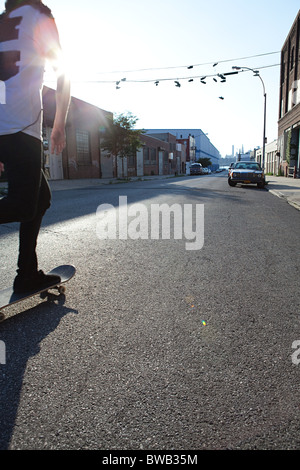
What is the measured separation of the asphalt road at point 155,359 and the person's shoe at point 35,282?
147 mm

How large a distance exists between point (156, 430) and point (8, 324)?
1263 mm

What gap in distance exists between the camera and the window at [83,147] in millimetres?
26359

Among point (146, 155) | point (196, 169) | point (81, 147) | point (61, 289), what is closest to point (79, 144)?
point (81, 147)

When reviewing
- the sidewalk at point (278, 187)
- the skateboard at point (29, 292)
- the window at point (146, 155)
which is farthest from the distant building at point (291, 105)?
the skateboard at point (29, 292)

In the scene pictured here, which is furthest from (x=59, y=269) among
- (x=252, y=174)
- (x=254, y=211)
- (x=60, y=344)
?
(x=252, y=174)

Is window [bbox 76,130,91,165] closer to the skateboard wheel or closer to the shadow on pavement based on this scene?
the skateboard wheel

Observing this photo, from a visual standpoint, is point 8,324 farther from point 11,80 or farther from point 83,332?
point 11,80

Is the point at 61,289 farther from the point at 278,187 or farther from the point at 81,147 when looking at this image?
the point at 81,147

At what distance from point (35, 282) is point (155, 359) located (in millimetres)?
1123

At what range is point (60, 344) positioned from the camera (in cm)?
187

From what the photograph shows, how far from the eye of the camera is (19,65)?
2.08 meters

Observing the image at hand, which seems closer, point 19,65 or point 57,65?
point 19,65

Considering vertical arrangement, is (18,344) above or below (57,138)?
below

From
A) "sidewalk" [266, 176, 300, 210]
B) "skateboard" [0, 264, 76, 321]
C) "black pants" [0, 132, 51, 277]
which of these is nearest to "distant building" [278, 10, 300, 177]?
"sidewalk" [266, 176, 300, 210]
